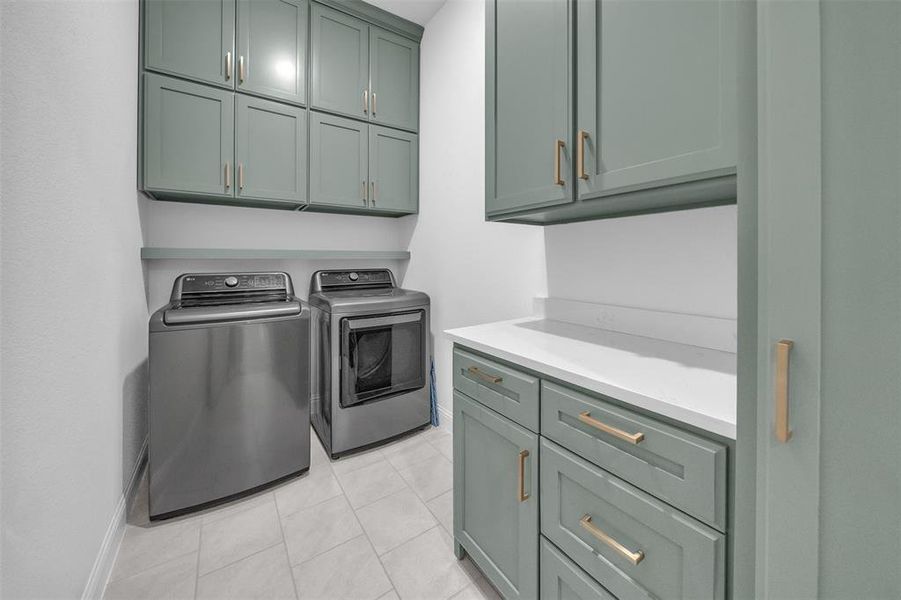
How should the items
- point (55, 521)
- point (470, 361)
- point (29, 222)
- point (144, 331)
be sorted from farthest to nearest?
1. point (144, 331)
2. point (470, 361)
3. point (55, 521)
4. point (29, 222)

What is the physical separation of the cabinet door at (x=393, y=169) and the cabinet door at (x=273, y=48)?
1.82 ft

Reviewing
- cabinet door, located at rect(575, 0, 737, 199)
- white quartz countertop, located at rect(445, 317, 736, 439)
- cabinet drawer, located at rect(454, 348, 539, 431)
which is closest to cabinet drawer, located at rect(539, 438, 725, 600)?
cabinet drawer, located at rect(454, 348, 539, 431)

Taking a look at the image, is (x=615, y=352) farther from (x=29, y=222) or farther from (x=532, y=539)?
(x=29, y=222)

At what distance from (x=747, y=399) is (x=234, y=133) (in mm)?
2612

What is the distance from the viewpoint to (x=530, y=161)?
133 centimetres

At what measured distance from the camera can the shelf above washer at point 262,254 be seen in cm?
209

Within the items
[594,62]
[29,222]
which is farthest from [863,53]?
[29,222]

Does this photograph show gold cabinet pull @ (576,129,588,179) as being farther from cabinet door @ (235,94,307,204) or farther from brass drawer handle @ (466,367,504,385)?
cabinet door @ (235,94,307,204)

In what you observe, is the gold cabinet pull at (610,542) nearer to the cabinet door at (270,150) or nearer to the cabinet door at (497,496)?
the cabinet door at (497,496)

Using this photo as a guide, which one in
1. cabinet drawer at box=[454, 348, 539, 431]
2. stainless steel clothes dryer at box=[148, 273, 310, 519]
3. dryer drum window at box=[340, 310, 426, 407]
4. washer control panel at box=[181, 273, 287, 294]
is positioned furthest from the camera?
dryer drum window at box=[340, 310, 426, 407]

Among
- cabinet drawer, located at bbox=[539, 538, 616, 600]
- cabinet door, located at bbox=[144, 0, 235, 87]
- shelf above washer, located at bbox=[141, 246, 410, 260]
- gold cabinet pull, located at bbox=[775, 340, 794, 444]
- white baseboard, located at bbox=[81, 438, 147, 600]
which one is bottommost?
white baseboard, located at bbox=[81, 438, 147, 600]

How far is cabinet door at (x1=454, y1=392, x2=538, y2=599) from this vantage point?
42.1 inches

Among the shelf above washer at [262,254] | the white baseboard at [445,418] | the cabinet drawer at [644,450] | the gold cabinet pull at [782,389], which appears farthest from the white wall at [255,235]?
the gold cabinet pull at [782,389]

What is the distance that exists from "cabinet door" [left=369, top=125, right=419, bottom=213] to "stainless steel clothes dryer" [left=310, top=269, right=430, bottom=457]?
0.68 m
